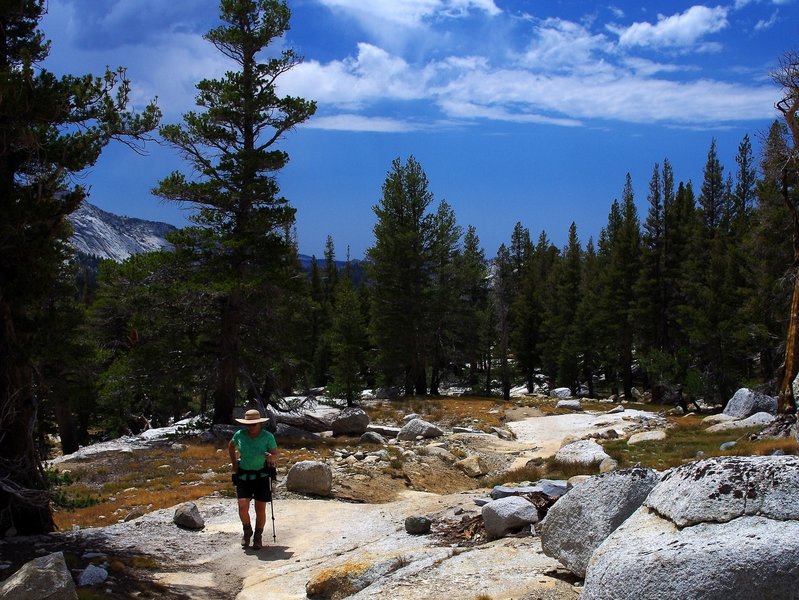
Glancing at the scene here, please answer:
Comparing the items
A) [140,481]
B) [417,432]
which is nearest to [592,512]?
[140,481]

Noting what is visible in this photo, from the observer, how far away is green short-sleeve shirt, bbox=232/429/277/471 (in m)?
10.3

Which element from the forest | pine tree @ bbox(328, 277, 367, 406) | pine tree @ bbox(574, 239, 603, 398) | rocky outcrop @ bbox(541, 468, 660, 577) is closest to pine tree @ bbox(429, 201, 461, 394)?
the forest

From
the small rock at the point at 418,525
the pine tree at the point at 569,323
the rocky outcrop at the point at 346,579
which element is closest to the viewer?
the rocky outcrop at the point at 346,579

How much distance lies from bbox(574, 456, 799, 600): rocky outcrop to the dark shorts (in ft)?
21.3

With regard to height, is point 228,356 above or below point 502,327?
above

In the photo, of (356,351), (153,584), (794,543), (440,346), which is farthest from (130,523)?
(440,346)

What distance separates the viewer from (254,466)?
10.4 metres

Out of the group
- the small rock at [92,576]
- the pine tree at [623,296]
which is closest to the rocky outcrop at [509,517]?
the small rock at [92,576]

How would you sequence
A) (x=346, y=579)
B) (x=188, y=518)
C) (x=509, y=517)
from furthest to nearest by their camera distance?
Result: (x=188, y=518) → (x=509, y=517) → (x=346, y=579)

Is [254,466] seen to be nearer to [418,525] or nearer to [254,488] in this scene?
[254,488]

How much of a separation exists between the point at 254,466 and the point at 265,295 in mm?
13908

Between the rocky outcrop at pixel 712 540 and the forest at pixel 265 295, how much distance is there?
771 centimetres

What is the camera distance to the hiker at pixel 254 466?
1032cm

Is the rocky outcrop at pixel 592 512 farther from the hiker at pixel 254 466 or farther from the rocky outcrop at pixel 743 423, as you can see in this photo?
the rocky outcrop at pixel 743 423
